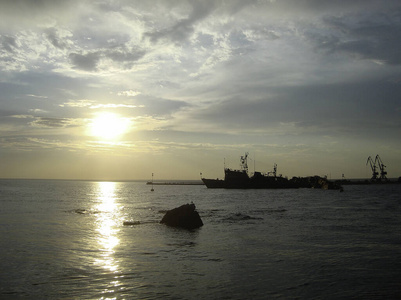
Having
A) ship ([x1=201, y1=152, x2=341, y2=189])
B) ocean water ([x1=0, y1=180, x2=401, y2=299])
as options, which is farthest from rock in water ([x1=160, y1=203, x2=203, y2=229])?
ship ([x1=201, y1=152, x2=341, y2=189])

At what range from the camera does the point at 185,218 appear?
33469mm

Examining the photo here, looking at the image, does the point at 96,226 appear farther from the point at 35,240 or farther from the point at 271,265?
the point at 271,265

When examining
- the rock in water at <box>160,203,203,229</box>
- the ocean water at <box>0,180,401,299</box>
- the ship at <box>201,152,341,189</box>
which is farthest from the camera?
the ship at <box>201,152,341,189</box>

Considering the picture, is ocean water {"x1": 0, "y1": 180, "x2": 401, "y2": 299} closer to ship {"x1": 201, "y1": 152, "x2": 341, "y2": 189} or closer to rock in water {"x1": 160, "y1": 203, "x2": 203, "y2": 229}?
rock in water {"x1": 160, "y1": 203, "x2": 203, "y2": 229}

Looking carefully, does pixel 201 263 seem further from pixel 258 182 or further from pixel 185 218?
pixel 258 182

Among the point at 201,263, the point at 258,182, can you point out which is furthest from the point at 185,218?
the point at 258,182

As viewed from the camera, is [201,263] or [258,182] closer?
[201,263]

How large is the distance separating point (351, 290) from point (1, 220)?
37668mm

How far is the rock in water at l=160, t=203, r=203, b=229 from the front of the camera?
108ft

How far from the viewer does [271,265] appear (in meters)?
17.6

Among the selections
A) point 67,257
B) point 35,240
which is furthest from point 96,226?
point 67,257

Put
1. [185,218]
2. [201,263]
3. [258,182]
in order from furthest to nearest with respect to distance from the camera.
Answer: [258,182], [185,218], [201,263]

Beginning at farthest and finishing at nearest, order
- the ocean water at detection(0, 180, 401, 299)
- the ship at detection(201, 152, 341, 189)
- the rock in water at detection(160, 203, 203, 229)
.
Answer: the ship at detection(201, 152, 341, 189) → the rock in water at detection(160, 203, 203, 229) → the ocean water at detection(0, 180, 401, 299)

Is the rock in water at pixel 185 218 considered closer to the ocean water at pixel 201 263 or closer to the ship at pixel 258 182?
the ocean water at pixel 201 263
